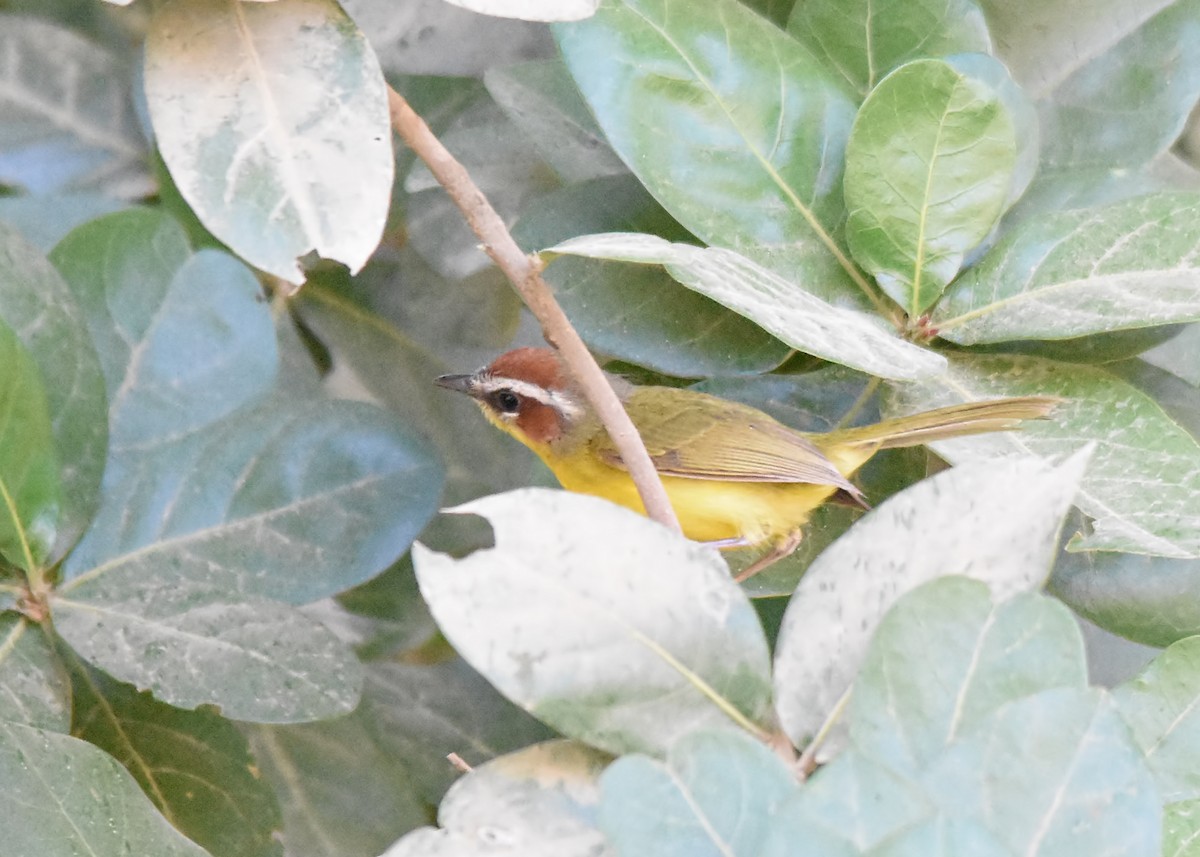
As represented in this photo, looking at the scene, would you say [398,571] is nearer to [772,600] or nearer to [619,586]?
[772,600]

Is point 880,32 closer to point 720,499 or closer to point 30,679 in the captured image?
point 720,499

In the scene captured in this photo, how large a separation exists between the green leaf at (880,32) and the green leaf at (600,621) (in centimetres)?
71

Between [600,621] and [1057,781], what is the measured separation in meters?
0.28

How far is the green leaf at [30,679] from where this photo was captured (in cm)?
98

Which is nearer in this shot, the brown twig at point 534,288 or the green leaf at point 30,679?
the brown twig at point 534,288

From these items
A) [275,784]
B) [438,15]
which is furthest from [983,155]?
[275,784]

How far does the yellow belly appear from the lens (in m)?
1.53

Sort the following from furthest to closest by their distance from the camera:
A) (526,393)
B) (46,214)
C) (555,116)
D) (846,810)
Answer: (526,393) < (46,214) < (555,116) < (846,810)

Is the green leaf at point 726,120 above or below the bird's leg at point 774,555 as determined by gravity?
above

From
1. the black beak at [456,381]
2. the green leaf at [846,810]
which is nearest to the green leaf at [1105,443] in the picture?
the green leaf at [846,810]

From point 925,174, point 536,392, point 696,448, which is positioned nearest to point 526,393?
point 536,392

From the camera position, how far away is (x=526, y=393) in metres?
1.65

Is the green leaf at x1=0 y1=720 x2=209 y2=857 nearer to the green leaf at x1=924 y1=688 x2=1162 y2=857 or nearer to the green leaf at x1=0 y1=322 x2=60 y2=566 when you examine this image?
the green leaf at x1=0 y1=322 x2=60 y2=566

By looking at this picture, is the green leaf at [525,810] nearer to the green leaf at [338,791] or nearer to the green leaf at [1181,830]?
the green leaf at [1181,830]
